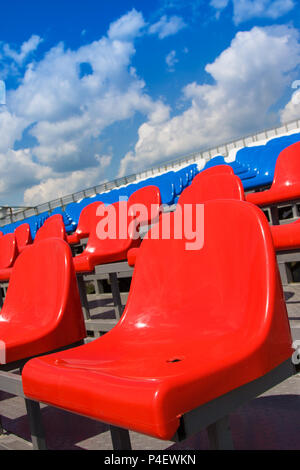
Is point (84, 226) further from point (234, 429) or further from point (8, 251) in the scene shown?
point (234, 429)

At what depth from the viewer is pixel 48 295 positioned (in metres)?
1.75

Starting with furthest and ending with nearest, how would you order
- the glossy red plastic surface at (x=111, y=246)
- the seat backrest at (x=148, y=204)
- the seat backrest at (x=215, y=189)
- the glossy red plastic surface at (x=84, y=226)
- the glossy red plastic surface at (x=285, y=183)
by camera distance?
the glossy red plastic surface at (x=84, y=226) < the seat backrest at (x=148, y=204) < the glossy red plastic surface at (x=285, y=183) < the glossy red plastic surface at (x=111, y=246) < the seat backrest at (x=215, y=189)

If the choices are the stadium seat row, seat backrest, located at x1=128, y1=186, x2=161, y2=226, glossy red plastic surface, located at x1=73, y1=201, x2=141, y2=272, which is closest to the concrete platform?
the stadium seat row

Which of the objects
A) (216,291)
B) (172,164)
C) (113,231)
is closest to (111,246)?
(113,231)

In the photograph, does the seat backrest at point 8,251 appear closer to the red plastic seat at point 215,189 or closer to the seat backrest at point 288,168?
the red plastic seat at point 215,189

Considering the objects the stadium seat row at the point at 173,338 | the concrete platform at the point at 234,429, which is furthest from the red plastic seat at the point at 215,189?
the stadium seat row at the point at 173,338

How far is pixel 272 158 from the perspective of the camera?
214 inches

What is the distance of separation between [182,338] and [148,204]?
2398 millimetres

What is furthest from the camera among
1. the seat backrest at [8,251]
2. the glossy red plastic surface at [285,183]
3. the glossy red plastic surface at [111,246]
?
the seat backrest at [8,251]

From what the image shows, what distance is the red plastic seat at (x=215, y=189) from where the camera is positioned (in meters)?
2.60

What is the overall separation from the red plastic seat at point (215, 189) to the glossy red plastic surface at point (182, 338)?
121 cm

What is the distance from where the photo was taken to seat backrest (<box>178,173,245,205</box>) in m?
2.60
